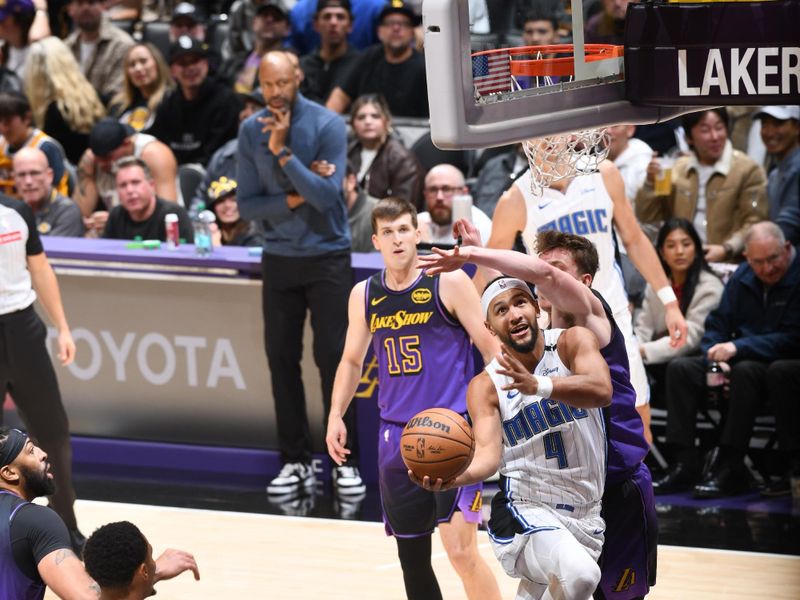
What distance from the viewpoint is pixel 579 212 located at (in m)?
6.96

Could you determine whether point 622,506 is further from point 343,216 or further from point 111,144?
point 111,144

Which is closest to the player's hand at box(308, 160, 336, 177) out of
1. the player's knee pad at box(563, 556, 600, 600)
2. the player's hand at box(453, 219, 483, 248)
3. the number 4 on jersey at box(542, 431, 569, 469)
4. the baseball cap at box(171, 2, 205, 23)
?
the player's hand at box(453, 219, 483, 248)

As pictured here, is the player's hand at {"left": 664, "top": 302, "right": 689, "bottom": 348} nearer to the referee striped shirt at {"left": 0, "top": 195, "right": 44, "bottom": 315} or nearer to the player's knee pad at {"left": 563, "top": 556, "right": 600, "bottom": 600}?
the player's knee pad at {"left": 563, "top": 556, "right": 600, "bottom": 600}

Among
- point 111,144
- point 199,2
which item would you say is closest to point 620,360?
point 111,144

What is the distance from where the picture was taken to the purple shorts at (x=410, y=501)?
5820 mm

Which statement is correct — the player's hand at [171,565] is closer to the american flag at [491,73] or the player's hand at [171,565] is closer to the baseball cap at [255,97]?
the american flag at [491,73]

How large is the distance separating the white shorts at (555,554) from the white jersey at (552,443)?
0.06m

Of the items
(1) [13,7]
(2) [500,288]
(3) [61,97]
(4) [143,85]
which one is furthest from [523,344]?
(1) [13,7]

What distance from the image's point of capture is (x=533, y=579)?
16.5 feet

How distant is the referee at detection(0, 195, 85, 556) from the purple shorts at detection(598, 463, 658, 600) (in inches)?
121

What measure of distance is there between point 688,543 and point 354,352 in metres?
2.26

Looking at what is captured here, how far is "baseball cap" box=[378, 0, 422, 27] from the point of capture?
1038 centimetres

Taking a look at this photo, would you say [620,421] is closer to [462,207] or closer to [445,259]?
[445,259]

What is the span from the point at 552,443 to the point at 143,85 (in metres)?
6.69
